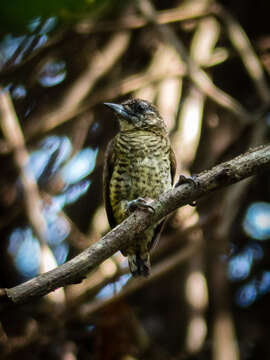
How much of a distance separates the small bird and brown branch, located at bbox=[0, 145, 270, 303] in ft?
2.88

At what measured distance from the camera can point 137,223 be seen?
221cm

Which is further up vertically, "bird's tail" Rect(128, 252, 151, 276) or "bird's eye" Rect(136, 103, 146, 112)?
"bird's eye" Rect(136, 103, 146, 112)

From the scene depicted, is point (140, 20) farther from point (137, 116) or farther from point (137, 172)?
point (137, 172)

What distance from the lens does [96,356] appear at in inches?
137

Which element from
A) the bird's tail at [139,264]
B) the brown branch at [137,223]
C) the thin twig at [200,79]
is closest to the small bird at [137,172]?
the bird's tail at [139,264]

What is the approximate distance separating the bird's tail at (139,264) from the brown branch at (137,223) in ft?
3.32

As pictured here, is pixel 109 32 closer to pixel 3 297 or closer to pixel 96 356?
pixel 96 356

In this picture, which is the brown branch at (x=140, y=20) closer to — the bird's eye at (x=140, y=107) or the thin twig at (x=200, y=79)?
the thin twig at (x=200, y=79)

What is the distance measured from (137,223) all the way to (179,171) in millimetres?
1675

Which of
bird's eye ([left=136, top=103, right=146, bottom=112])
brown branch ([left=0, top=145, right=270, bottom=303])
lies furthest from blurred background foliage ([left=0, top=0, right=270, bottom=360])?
brown branch ([left=0, top=145, right=270, bottom=303])

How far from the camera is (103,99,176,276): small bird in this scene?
323 centimetres

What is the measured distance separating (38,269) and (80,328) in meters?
0.53

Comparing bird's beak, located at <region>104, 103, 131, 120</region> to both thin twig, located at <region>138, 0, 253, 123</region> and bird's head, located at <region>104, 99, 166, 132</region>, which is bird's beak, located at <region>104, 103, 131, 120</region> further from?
thin twig, located at <region>138, 0, 253, 123</region>

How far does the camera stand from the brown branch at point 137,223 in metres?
1.72
